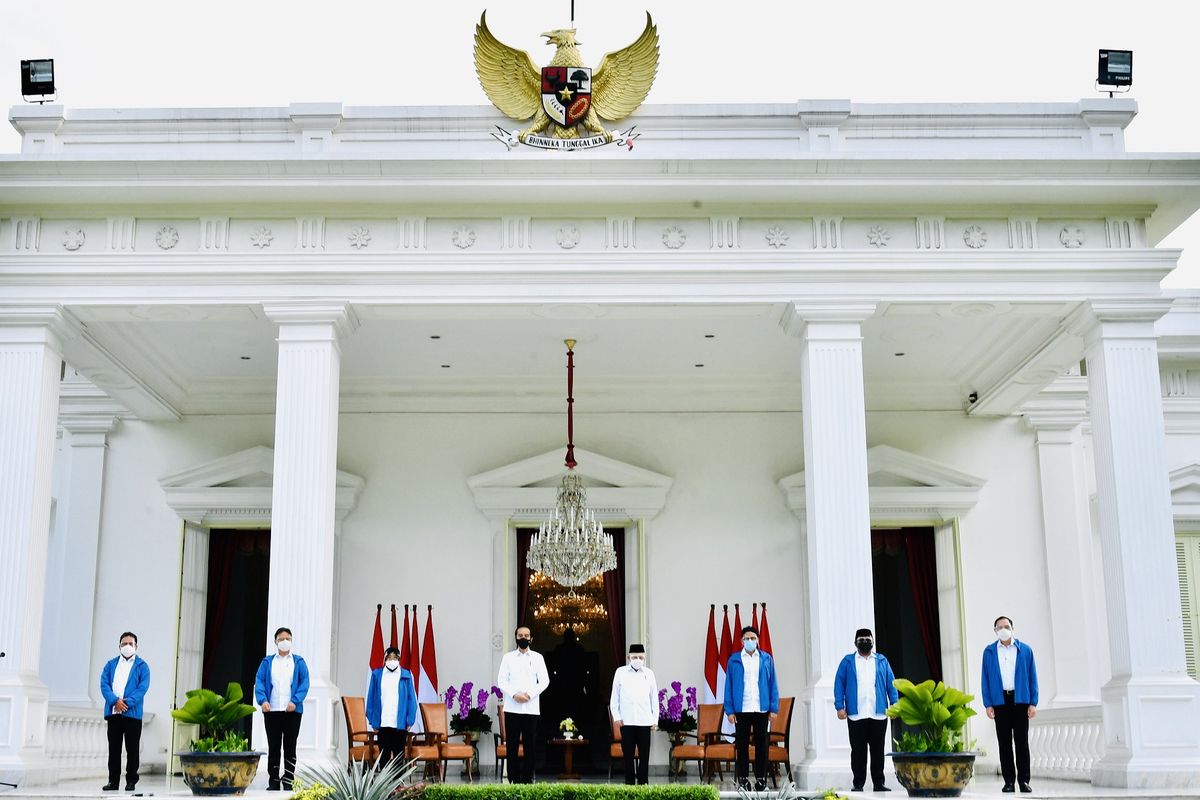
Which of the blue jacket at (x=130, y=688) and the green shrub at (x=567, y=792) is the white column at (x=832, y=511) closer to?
the green shrub at (x=567, y=792)

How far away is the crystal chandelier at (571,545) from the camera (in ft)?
47.1

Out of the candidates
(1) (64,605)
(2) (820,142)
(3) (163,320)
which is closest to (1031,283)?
(2) (820,142)

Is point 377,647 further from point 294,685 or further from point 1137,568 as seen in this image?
point 1137,568

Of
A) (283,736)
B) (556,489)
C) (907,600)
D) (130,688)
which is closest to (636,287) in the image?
(556,489)

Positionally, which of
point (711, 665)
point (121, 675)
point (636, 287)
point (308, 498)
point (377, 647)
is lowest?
point (121, 675)

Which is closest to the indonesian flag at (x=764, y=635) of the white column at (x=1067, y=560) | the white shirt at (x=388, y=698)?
the white column at (x=1067, y=560)

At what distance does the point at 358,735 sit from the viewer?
13.6 meters

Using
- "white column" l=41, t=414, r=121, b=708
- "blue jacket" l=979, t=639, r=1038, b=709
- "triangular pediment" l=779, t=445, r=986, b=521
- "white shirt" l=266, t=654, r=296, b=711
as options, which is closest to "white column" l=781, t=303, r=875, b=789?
"blue jacket" l=979, t=639, r=1038, b=709

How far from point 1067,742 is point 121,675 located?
9.61 metres

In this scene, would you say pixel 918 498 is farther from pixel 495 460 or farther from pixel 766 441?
pixel 495 460

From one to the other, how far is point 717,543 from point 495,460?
10.1ft

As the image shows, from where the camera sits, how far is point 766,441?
1686cm

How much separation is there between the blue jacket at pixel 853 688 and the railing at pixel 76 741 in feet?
25.6

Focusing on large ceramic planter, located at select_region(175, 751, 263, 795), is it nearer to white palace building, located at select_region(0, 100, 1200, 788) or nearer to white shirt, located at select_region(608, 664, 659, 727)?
white palace building, located at select_region(0, 100, 1200, 788)
